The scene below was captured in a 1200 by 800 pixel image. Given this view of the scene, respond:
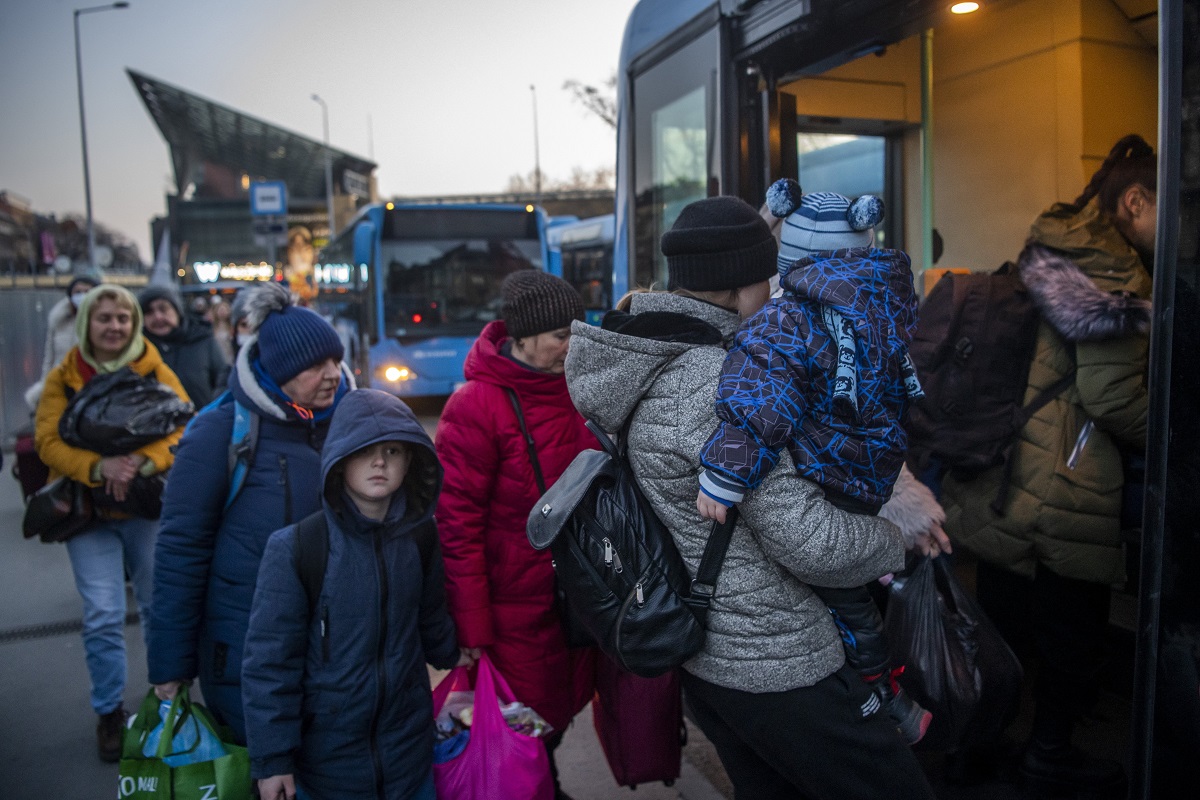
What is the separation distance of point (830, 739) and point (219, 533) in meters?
1.74

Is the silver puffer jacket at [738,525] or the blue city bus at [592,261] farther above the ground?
the blue city bus at [592,261]

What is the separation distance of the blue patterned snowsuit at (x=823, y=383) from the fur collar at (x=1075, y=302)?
118cm

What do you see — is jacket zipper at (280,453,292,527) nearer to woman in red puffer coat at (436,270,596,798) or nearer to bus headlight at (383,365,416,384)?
woman in red puffer coat at (436,270,596,798)

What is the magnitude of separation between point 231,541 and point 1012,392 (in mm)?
2443

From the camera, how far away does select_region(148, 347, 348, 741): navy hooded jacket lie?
8.30 ft

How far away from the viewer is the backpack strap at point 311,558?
90.8 inches

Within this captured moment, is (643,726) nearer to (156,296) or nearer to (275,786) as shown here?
(275,786)

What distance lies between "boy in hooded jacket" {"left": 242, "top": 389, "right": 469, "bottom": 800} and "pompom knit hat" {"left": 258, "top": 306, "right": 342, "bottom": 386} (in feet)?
0.82

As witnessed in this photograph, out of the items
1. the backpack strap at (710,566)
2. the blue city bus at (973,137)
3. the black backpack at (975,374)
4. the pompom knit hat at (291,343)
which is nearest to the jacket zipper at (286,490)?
the pompom knit hat at (291,343)

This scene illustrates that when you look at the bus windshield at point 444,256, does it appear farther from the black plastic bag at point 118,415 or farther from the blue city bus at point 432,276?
Answer: the black plastic bag at point 118,415

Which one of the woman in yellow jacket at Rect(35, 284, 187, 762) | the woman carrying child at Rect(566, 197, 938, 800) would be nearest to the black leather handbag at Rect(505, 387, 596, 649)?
the woman carrying child at Rect(566, 197, 938, 800)

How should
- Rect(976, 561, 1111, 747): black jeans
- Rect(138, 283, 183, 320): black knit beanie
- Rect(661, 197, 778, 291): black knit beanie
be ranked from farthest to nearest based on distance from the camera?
Rect(138, 283, 183, 320): black knit beanie, Rect(976, 561, 1111, 747): black jeans, Rect(661, 197, 778, 291): black knit beanie

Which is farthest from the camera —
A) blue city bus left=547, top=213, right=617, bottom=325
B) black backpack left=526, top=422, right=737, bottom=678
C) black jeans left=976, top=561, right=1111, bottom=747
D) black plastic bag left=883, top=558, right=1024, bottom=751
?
blue city bus left=547, top=213, right=617, bottom=325

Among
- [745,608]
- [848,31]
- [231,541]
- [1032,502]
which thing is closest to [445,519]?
[231,541]
